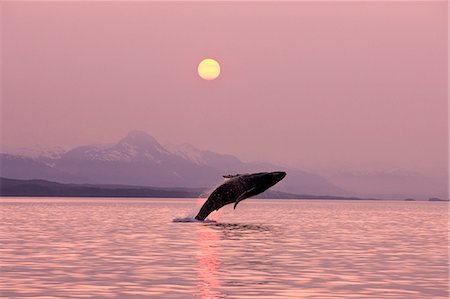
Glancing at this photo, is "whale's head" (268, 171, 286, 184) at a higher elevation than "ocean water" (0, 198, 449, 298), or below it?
higher

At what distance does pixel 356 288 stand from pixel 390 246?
2126 centimetres

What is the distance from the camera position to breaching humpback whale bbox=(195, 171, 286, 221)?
5834 cm

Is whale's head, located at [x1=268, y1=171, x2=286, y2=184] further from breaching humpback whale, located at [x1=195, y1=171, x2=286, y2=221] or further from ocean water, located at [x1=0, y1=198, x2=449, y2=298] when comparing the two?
ocean water, located at [x1=0, y1=198, x2=449, y2=298]

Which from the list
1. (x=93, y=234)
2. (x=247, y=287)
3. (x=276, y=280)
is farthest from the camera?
(x=93, y=234)

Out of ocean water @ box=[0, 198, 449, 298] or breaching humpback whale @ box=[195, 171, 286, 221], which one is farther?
breaching humpback whale @ box=[195, 171, 286, 221]

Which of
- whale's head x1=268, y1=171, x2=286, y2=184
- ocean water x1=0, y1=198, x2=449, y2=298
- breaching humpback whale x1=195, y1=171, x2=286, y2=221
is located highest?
whale's head x1=268, y1=171, x2=286, y2=184

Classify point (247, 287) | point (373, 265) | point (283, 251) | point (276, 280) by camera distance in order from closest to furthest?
point (247, 287) < point (276, 280) < point (373, 265) < point (283, 251)

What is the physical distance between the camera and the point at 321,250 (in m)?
44.2

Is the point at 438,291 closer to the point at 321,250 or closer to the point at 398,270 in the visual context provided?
the point at 398,270

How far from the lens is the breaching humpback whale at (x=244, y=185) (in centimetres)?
5834

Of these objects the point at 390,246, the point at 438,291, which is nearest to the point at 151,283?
the point at 438,291

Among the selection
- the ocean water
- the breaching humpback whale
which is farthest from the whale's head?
the ocean water

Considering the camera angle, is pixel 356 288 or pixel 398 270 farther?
pixel 398 270

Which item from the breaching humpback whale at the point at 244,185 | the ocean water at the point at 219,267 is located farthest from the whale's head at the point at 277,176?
the ocean water at the point at 219,267
